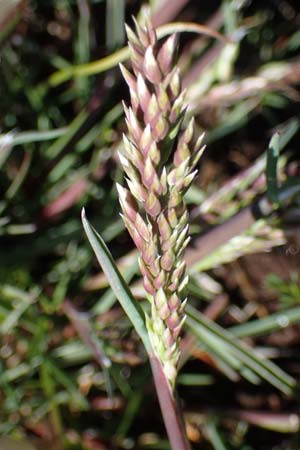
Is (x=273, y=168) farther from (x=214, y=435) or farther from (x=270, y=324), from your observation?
(x=214, y=435)

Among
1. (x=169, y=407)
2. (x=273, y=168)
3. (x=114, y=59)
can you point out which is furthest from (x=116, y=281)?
(x=114, y=59)

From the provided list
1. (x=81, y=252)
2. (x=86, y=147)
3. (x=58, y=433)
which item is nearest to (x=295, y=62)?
(x=86, y=147)

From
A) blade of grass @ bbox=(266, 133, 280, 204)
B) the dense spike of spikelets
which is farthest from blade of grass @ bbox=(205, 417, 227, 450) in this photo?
the dense spike of spikelets

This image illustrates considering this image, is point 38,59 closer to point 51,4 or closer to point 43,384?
point 51,4

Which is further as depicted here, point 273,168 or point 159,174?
point 273,168

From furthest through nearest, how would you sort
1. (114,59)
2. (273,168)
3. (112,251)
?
(112,251), (114,59), (273,168)

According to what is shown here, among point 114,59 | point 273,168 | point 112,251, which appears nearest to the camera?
point 273,168

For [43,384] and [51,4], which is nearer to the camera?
[43,384]
